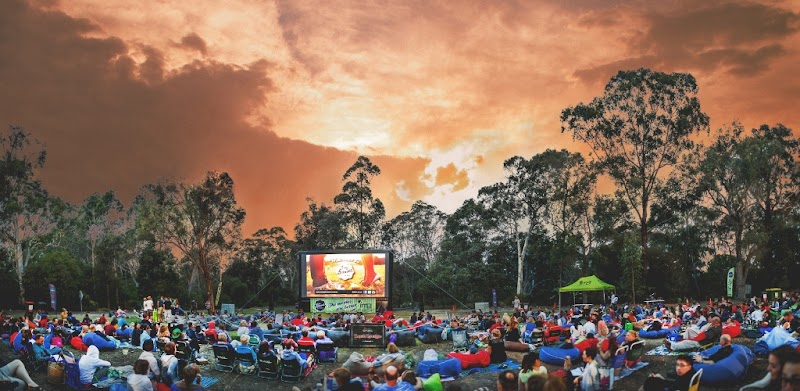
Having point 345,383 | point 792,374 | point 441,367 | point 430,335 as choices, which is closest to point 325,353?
point 441,367

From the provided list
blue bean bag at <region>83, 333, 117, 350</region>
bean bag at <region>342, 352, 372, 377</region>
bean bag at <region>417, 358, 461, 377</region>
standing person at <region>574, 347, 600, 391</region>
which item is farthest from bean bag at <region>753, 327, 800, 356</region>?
blue bean bag at <region>83, 333, 117, 350</region>

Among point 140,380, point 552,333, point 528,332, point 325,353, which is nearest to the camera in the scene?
point 140,380

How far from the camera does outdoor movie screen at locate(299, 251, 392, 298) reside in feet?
118

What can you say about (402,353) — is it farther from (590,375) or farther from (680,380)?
(680,380)

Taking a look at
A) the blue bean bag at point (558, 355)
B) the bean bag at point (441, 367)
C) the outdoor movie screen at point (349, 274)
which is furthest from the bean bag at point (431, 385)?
the outdoor movie screen at point (349, 274)

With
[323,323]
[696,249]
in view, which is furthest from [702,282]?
[323,323]

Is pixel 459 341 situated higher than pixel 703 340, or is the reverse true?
pixel 703 340

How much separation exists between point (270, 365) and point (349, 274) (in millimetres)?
21823

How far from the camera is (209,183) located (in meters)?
52.7

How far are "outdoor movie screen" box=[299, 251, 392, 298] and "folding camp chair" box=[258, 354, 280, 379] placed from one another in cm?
2148

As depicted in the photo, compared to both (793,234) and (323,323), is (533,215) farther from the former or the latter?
(323,323)

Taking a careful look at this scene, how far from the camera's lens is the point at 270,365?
566 inches

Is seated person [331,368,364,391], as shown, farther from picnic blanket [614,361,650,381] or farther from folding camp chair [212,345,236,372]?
folding camp chair [212,345,236,372]

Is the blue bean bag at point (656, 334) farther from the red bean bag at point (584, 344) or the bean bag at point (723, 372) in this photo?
→ the bean bag at point (723, 372)
